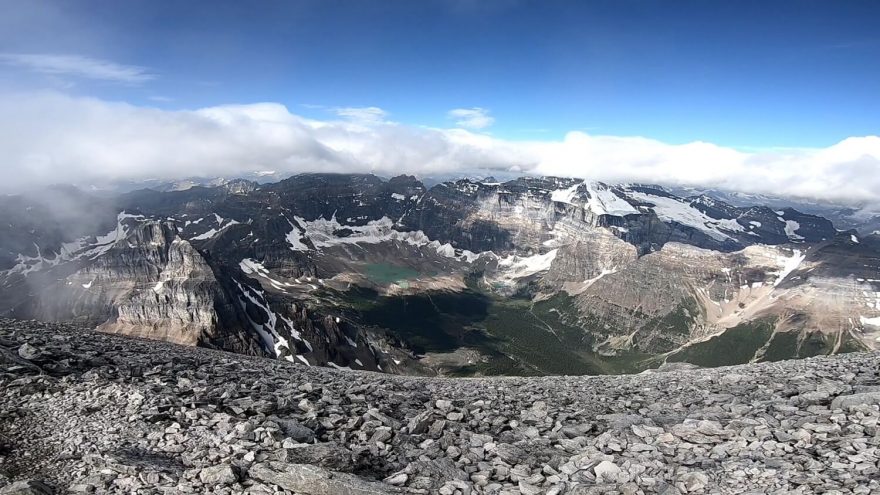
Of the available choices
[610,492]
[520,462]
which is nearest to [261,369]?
[520,462]

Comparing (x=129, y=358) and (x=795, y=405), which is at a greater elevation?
(x=795, y=405)

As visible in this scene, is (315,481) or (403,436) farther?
(403,436)

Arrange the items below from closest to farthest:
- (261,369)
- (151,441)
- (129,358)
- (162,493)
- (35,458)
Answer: (162,493) → (35,458) → (151,441) → (129,358) → (261,369)

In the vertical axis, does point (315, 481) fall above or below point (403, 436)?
above

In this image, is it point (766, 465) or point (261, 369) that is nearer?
point (766, 465)

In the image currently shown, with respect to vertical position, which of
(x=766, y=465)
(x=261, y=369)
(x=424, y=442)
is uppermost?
(x=766, y=465)

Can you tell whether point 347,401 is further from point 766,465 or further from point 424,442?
point 766,465

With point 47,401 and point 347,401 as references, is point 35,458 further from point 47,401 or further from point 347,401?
point 347,401

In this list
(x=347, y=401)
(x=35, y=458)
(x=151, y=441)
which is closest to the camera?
(x=35, y=458)
